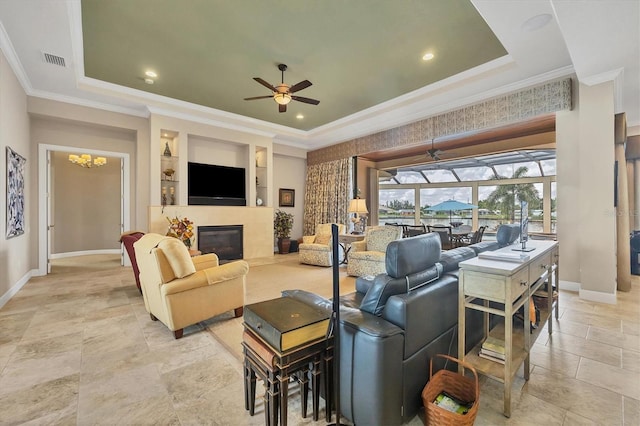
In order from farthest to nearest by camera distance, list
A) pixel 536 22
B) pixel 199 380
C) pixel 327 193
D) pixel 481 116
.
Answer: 1. pixel 327 193
2. pixel 481 116
3. pixel 536 22
4. pixel 199 380

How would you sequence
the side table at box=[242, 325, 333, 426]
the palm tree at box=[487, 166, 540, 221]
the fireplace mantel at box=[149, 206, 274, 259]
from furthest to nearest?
the palm tree at box=[487, 166, 540, 221] < the fireplace mantel at box=[149, 206, 274, 259] < the side table at box=[242, 325, 333, 426]

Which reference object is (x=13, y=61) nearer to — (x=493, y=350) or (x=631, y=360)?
(x=493, y=350)

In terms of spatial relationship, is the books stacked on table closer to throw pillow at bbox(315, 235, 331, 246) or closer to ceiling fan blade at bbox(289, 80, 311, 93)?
ceiling fan blade at bbox(289, 80, 311, 93)

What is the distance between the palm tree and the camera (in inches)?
350

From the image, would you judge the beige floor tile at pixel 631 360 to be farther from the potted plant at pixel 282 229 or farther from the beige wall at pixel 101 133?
the beige wall at pixel 101 133

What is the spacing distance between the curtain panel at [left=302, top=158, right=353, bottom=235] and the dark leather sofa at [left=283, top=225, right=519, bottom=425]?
552 centimetres

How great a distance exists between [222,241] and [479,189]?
8675mm

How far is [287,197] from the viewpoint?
330 inches

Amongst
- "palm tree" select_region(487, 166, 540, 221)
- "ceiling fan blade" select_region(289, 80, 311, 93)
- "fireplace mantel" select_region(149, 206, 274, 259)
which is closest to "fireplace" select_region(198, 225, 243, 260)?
"fireplace mantel" select_region(149, 206, 274, 259)

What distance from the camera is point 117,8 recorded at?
116 inches

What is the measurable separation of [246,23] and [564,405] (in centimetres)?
436

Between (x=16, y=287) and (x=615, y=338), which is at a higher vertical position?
(x=16, y=287)

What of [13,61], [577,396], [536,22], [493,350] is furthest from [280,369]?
[13,61]

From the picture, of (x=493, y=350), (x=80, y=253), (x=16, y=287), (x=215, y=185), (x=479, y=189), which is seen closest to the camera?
(x=493, y=350)
